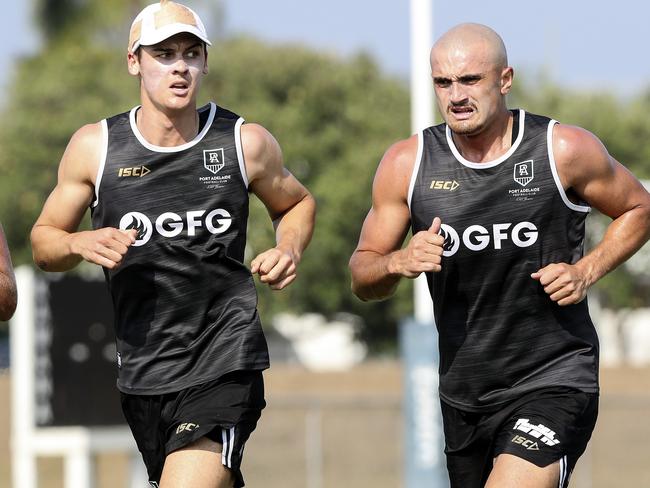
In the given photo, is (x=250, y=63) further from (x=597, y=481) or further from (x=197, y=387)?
(x=197, y=387)

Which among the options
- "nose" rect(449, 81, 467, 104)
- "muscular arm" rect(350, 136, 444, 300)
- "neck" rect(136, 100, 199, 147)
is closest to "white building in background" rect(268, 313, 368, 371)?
"muscular arm" rect(350, 136, 444, 300)

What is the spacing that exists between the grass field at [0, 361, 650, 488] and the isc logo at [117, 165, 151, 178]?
1438 centimetres

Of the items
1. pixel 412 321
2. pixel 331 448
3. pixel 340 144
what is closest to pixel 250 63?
pixel 340 144

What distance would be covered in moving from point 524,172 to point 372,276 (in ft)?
2.93

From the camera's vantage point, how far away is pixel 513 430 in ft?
21.5

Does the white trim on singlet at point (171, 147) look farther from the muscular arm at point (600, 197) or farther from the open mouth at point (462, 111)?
the muscular arm at point (600, 197)

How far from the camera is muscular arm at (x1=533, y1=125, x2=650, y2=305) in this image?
21.6ft

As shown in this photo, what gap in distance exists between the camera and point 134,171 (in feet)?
22.5

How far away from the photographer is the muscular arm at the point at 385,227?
688 cm

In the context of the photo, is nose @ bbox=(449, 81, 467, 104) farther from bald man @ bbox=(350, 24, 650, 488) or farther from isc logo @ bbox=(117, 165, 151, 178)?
isc logo @ bbox=(117, 165, 151, 178)

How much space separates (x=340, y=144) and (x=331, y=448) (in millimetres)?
16083

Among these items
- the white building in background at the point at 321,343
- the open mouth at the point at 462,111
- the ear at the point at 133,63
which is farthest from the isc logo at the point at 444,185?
the white building in background at the point at 321,343

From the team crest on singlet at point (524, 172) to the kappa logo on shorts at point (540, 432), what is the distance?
45.2 inches

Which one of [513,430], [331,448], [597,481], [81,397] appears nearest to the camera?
[513,430]
